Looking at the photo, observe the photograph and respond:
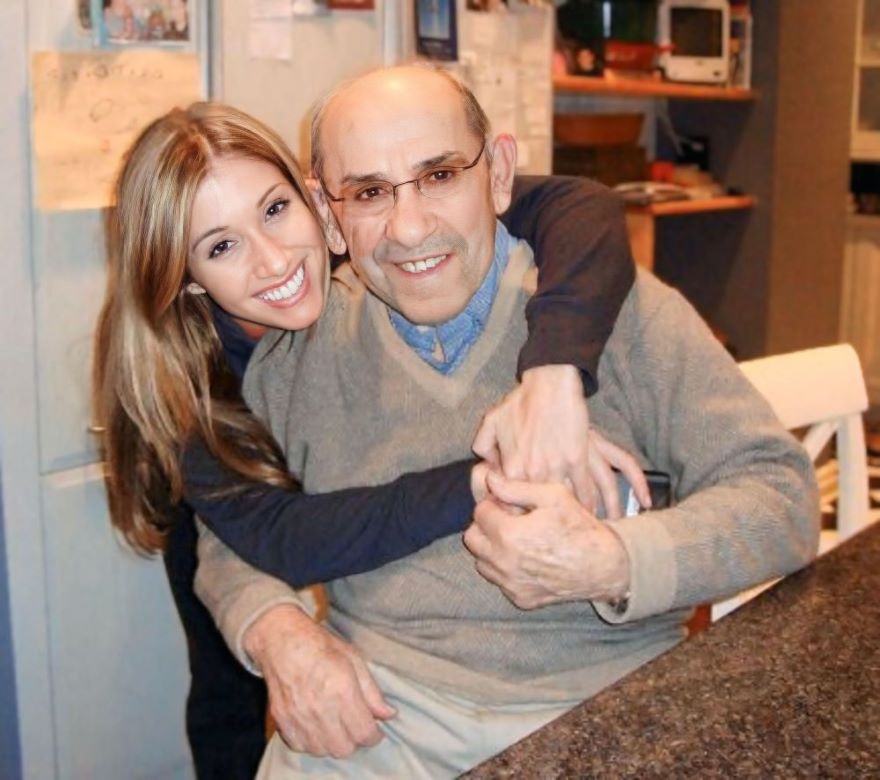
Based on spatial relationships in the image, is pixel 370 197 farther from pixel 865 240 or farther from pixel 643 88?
pixel 865 240

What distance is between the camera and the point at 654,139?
15.3ft

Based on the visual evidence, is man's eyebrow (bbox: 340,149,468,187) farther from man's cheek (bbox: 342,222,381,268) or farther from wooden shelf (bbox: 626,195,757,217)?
wooden shelf (bbox: 626,195,757,217)

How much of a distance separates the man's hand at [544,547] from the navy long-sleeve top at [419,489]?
8 centimetres

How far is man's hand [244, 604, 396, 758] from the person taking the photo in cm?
120

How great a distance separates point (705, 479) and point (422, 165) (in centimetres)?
45

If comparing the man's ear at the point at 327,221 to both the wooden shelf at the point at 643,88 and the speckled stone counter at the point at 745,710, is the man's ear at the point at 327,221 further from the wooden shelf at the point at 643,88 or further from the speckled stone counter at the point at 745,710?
the wooden shelf at the point at 643,88

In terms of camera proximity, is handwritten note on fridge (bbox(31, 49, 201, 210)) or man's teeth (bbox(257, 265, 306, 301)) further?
handwritten note on fridge (bbox(31, 49, 201, 210))

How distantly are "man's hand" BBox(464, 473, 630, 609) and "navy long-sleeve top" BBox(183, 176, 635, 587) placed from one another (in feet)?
0.26

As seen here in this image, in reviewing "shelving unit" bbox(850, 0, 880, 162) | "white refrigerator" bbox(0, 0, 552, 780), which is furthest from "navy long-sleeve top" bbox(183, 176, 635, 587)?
"shelving unit" bbox(850, 0, 880, 162)

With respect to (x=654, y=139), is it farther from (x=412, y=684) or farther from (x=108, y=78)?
(x=412, y=684)

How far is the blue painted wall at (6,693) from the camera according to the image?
1.83 metres

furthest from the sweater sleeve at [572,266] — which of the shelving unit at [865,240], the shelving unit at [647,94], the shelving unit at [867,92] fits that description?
the shelving unit at [867,92]

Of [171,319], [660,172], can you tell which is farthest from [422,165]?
[660,172]

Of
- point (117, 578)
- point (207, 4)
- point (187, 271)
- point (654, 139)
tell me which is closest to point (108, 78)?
point (207, 4)
